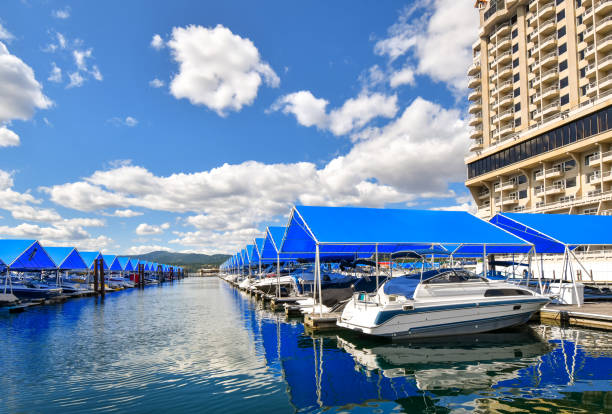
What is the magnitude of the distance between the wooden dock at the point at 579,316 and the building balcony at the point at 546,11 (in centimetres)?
6075

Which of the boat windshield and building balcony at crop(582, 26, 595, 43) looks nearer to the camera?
the boat windshield

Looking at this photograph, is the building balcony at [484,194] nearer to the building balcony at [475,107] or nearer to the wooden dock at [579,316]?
the building balcony at [475,107]

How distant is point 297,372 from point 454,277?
8460 mm

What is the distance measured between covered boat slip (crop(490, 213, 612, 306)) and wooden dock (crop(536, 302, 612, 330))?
4.78 ft

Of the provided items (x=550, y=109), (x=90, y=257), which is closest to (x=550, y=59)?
(x=550, y=109)

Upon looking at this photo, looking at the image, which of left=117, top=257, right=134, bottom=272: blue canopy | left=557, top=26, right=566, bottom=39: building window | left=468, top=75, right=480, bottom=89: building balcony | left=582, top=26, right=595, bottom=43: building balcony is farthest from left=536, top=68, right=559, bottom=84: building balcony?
left=117, top=257, right=134, bottom=272: blue canopy

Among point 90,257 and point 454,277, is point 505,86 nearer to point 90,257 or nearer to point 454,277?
point 454,277

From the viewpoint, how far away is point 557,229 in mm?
22594

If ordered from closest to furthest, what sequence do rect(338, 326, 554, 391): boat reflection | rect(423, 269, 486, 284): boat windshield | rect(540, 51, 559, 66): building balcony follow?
rect(338, 326, 554, 391): boat reflection
rect(423, 269, 486, 284): boat windshield
rect(540, 51, 559, 66): building balcony

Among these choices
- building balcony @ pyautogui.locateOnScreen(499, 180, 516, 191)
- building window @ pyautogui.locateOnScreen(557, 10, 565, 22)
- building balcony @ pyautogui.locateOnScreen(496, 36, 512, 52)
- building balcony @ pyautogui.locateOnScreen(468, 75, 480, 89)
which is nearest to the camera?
building window @ pyautogui.locateOnScreen(557, 10, 565, 22)

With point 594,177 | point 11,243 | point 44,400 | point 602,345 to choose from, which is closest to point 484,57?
point 594,177

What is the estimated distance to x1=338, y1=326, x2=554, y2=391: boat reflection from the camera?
10711 millimetres

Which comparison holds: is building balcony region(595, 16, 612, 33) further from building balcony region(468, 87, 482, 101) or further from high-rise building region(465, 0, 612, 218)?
building balcony region(468, 87, 482, 101)

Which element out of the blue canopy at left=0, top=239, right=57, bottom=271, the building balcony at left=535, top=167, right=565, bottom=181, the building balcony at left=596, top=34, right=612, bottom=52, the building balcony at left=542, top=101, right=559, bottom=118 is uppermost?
the building balcony at left=596, top=34, right=612, bottom=52
